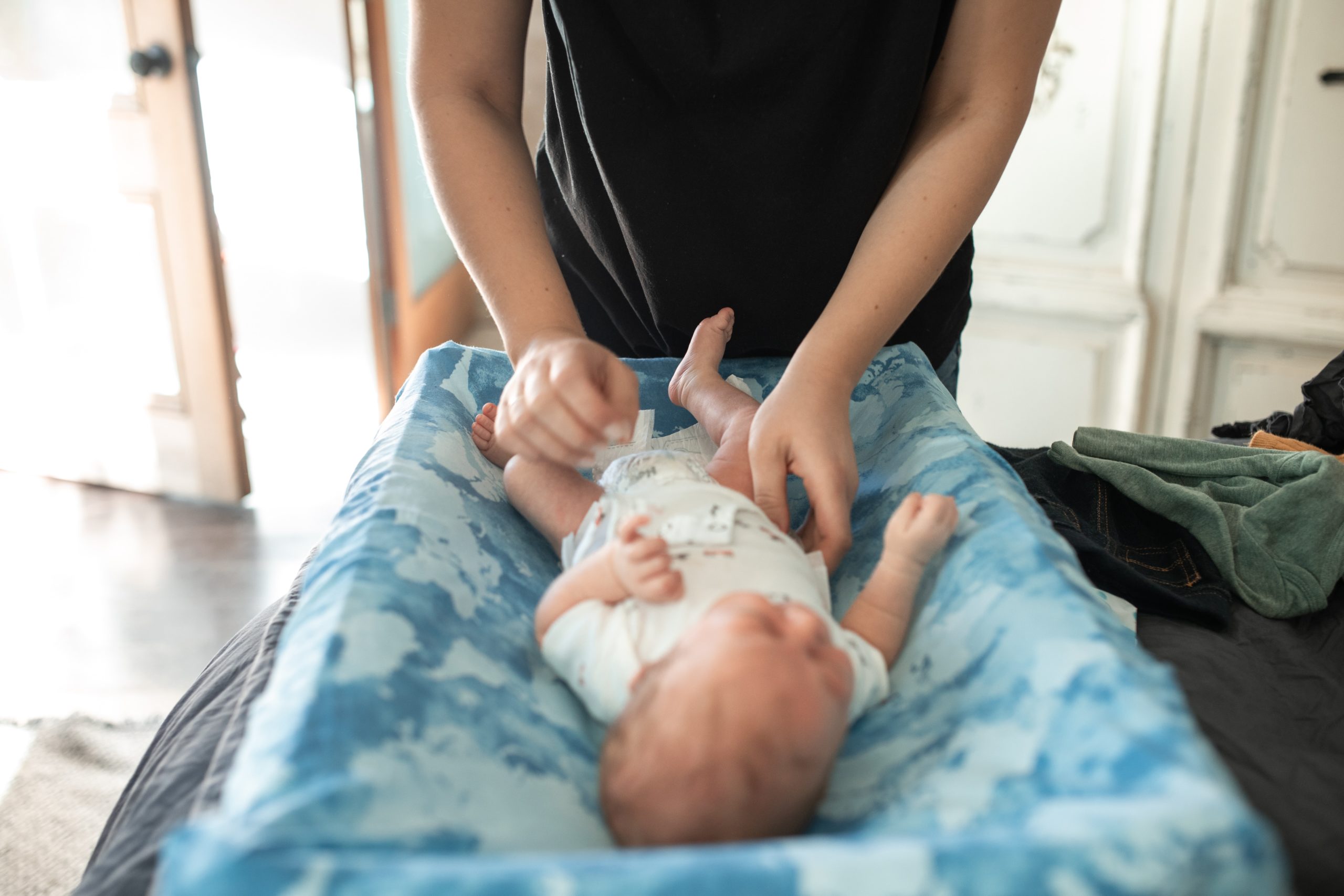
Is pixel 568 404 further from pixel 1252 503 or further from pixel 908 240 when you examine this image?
pixel 1252 503

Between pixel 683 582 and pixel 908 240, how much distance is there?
346 millimetres

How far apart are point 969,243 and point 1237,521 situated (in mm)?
389

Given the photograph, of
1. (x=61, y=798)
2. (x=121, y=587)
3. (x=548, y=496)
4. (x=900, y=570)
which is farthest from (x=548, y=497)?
(x=121, y=587)

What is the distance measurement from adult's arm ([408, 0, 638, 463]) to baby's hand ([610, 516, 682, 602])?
12 cm

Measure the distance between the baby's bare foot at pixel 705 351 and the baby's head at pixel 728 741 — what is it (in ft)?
1.22

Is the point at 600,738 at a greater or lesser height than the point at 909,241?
lesser

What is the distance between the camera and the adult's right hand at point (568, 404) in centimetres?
68

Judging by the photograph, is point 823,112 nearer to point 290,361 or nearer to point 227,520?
point 227,520

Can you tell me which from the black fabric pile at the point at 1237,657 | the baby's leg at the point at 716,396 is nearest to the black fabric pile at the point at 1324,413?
the black fabric pile at the point at 1237,657

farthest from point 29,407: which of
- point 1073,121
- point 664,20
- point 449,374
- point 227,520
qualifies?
point 1073,121

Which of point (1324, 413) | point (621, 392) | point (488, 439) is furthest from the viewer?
point (1324, 413)

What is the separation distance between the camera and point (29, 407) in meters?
2.62

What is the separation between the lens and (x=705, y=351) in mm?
991

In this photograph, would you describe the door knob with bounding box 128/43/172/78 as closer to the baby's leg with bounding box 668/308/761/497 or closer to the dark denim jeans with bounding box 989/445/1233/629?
the baby's leg with bounding box 668/308/761/497
